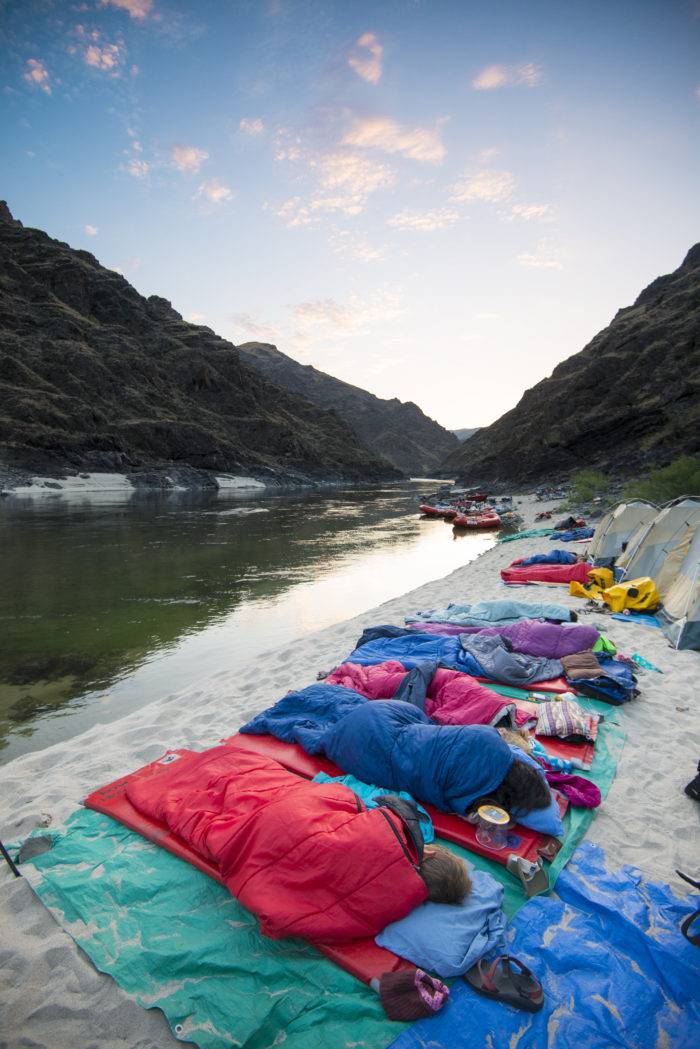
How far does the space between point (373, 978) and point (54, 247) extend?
122 metres

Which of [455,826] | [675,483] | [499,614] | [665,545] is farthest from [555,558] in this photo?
[675,483]

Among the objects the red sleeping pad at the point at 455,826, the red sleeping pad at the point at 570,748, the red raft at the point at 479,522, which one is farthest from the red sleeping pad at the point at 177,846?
the red raft at the point at 479,522

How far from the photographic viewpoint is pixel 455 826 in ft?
13.0

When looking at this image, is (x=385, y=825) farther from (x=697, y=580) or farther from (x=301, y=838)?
(x=697, y=580)

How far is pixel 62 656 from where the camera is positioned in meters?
9.08

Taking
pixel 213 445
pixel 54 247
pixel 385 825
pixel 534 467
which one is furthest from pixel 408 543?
pixel 54 247

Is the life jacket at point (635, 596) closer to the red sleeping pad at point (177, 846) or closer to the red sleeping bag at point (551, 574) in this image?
the red sleeping bag at point (551, 574)

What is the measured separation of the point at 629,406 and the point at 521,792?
200 feet

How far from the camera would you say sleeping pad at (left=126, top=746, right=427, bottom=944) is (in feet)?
9.61

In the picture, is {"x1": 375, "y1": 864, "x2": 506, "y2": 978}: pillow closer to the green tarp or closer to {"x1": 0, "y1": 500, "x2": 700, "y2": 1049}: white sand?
the green tarp

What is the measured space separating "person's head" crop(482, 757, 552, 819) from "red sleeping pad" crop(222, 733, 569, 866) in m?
0.16

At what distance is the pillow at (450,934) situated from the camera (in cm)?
281

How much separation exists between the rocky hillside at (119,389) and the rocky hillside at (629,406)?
38.9 meters

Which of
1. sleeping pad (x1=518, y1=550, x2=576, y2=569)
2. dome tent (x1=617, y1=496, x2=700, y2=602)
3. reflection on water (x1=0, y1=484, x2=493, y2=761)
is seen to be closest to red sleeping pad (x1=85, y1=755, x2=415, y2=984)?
reflection on water (x1=0, y1=484, x2=493, y2=761)
